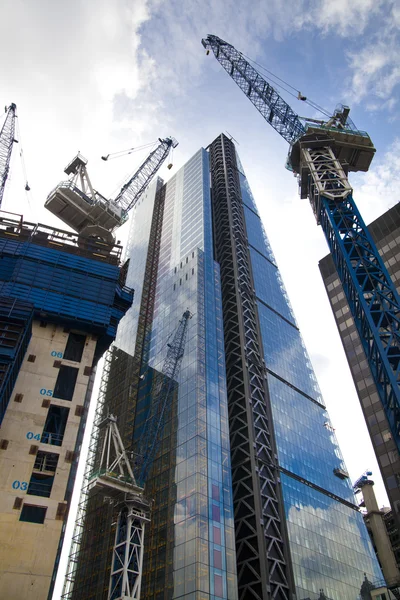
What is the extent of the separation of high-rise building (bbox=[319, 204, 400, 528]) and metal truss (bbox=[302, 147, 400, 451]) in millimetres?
41604

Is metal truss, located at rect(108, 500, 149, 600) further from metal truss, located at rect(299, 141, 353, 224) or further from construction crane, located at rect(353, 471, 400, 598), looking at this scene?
construction crane, located at rect(353, 471, 400, 598)

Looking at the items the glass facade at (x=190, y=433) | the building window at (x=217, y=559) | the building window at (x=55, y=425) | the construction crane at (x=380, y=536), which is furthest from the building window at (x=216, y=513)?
the construction crane at (x=380, y=536)

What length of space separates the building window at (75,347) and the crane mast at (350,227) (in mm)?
34697

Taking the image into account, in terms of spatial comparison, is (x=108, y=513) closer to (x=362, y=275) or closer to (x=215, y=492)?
(x=215, y=492)

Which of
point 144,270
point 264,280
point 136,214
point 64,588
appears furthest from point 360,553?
point 136,214

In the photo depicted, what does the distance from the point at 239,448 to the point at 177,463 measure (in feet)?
60.9

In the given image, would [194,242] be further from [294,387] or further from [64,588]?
[64,588]

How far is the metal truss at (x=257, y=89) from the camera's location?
76.9 meters

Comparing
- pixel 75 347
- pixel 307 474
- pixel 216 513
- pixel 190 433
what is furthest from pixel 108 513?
pixel 307 474

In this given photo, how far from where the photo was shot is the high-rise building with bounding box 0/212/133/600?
49781 mm

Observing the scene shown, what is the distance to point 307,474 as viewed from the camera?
91.4 meters

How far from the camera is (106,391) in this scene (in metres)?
103

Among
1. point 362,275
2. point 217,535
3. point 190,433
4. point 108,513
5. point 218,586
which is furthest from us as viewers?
point 108,513

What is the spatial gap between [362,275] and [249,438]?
1809 inches
